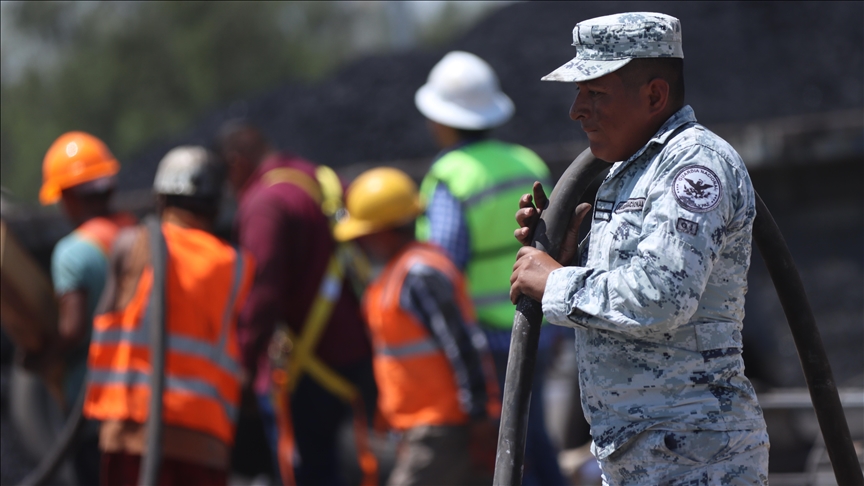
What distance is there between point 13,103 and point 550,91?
68.5 ft

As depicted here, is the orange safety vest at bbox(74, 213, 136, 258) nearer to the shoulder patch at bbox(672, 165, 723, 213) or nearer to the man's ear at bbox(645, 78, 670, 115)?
the man's ear at bbox(645, 78, 670, 115)

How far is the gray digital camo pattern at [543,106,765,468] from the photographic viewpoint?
209 centimetres

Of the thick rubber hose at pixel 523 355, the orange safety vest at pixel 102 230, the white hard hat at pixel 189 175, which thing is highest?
the thick rubber hose at pixel 523 355

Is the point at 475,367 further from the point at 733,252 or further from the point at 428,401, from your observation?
the point at 733,252

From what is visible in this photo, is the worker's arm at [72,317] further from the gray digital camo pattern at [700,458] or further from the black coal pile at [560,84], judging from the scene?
the black coal pile at [560,84]

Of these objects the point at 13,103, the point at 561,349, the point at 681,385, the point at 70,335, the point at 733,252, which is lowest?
the point at 13,103

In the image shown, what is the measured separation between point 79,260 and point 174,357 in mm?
803

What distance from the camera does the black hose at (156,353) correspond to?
3939 millimetres

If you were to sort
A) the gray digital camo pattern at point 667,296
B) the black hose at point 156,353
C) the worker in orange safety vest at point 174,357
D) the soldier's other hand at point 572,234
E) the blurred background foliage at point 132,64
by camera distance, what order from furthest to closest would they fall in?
the blurred background foliage at point 132,64, the worker in orange safety vest at point 174,357, the black hose at point 156,353, the soldier's other hand at point 572,234, the gray digital camo pattern at point 667,296

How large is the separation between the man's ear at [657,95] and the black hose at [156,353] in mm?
2374

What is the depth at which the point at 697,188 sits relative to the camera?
2109mm

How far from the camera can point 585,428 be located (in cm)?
598

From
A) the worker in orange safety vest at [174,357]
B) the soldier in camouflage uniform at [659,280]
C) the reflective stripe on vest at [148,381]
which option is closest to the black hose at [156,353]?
the worker in orange safety vest at [174,357]

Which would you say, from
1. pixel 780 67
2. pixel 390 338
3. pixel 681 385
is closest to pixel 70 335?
pixel 390 338
